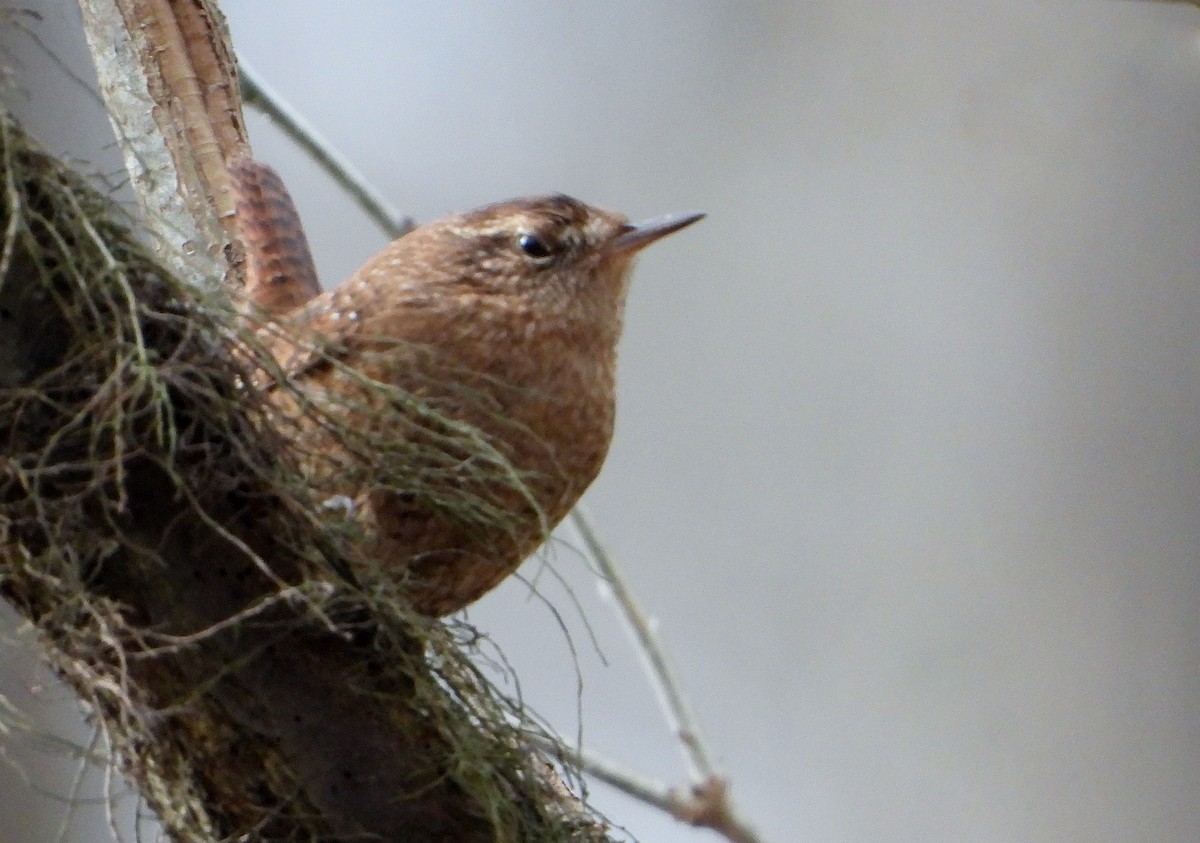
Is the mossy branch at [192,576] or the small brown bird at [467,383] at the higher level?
the small brown bird at [467,383]

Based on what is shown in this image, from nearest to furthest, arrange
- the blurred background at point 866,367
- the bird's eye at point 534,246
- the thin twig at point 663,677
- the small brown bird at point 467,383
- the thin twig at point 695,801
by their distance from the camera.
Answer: the small brown bird at point 467,383 < the bird's eye at point 534,246 < the thin twig at point 695,801 < the thin twig at point 663,677 < the blurred background at point 866,367

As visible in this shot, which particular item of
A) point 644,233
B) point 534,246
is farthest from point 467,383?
point 644,233

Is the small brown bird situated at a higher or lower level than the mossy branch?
higher

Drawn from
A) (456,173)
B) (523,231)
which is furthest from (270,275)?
(456,173)

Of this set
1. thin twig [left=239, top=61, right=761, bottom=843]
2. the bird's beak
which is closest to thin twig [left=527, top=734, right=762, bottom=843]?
thin twig [left=239, top=61, right=761, bottom=843]

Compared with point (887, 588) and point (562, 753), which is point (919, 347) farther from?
point (562, 753)

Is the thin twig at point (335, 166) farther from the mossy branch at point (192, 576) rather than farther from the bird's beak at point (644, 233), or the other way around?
the mossy branch at point (192, 576)

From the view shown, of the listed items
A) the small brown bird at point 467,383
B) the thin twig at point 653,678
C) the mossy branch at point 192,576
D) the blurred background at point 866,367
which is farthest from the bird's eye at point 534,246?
the blurred background at point 866,367

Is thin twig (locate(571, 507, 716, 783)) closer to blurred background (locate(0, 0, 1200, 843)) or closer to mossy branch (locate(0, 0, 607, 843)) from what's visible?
mossy branch (locate(0, 0, 607, 843))

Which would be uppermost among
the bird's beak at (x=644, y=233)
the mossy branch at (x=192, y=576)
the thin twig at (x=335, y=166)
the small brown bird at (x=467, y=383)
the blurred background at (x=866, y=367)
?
the blurred background at (x=866, y=367)
